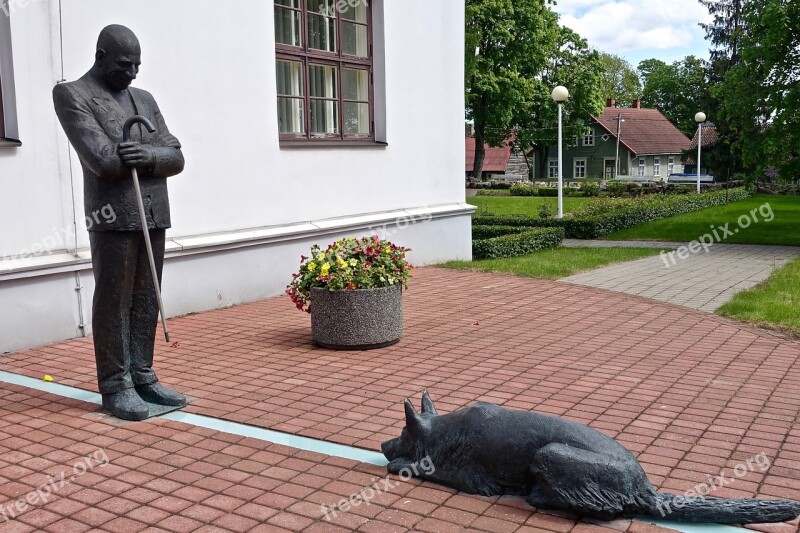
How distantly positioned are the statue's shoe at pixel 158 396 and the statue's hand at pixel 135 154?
64.1 inches

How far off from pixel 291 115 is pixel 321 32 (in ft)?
4.64

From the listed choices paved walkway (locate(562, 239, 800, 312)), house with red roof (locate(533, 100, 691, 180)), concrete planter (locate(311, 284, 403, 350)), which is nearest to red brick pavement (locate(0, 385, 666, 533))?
concrete planter (locate(311, 284, 403, 350))

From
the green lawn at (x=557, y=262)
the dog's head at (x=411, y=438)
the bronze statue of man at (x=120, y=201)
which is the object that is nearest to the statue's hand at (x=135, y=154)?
the bronze statue of man at (x=120, y=201)

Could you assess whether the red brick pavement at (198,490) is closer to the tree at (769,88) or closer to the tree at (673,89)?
the tree at (769,88)

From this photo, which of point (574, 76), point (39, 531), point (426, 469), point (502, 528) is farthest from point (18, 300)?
point (574, 76)

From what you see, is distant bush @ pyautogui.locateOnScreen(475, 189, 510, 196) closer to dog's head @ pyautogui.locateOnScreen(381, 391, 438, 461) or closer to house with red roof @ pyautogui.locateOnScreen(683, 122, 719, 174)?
house with red roof @ pyautogui.locateOnScreen(683, 122, 719, 174)

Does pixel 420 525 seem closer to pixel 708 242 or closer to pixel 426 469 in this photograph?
pixel 426 469

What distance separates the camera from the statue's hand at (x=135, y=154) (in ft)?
17.1

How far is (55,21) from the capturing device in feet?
26.2

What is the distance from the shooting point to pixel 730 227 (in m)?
22.8

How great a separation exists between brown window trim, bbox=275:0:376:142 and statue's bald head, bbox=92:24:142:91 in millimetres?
5330

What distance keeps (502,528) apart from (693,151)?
52544 mm

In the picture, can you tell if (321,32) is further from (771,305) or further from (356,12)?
(771,305)

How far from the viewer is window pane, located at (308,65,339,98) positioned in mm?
11594
